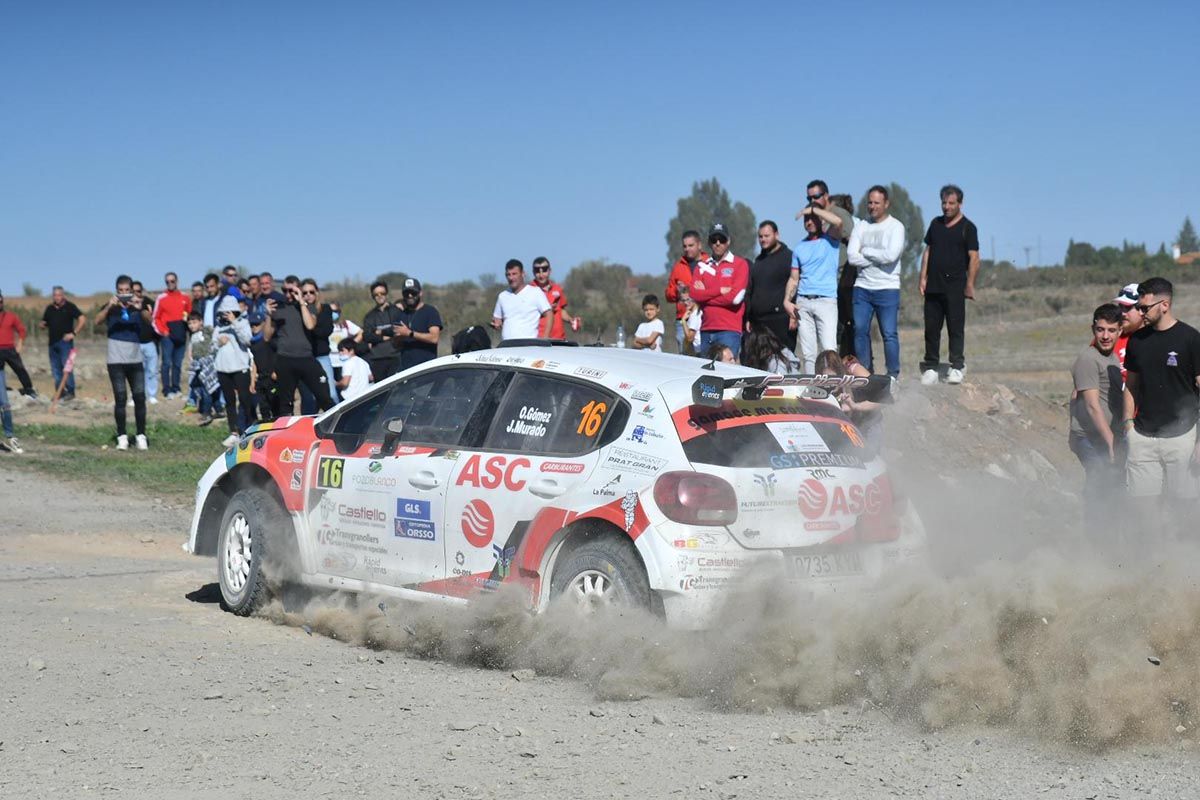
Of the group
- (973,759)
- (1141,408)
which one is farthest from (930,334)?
(973,759)

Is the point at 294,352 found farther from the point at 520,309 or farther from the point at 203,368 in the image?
the point at 203,368

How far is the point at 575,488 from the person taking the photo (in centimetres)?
739

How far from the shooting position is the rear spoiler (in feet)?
23.9

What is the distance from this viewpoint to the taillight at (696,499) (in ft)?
22.9

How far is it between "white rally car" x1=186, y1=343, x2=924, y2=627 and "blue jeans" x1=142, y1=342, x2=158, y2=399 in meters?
16.0

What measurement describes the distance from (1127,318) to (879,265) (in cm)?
525

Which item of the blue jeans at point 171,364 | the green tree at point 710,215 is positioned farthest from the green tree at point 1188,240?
the blue jeans at point 171,364

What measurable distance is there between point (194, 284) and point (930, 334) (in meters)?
14.0

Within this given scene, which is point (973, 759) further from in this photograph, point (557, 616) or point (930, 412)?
point (930, 412)

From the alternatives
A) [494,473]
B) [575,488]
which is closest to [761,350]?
[494,473]

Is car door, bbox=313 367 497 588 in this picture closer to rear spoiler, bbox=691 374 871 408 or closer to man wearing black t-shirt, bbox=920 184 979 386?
Answer: rear spoiler, bbox=691 374 871 408

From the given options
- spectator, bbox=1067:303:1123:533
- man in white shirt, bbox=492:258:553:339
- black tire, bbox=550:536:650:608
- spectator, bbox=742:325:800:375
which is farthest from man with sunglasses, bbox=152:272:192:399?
black tire, bbox=550:536:650:608

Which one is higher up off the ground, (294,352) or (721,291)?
(721,291)

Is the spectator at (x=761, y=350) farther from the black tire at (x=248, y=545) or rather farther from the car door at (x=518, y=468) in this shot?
the black tire at (x=248, y=545)
